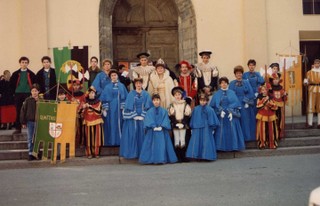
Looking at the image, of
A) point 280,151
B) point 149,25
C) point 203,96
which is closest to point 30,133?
point 203,96

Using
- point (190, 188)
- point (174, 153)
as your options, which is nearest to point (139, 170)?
point (174, 153)

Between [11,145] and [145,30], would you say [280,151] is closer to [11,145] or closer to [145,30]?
[11,145]

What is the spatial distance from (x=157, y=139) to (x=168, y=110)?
781 mm

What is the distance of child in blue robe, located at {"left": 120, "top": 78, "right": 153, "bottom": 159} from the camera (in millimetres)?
10578

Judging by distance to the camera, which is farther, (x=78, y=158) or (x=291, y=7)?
(x=291, y=7)

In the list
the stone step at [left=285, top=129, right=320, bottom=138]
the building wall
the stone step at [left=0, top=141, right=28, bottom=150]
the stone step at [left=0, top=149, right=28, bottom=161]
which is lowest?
the stone step at [left=0, top=149, right=28, bottom=161]

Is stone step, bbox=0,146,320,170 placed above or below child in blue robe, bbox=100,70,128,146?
below

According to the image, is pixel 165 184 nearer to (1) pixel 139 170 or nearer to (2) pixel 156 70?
(1) pixel 139 170

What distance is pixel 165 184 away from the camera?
8.09 metres

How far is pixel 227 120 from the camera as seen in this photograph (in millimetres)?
10906

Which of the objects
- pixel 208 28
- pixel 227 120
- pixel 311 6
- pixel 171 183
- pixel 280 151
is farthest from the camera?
pixel 311 6

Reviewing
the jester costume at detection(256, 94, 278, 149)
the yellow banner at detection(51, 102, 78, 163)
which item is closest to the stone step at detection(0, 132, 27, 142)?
the yellow banner at detection(51, 102, 78, 163)

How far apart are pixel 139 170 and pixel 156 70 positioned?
261cm

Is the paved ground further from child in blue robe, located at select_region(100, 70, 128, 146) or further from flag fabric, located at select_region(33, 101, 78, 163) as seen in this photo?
child in blue robe, located at select_region(100, 70, 128, 146)
